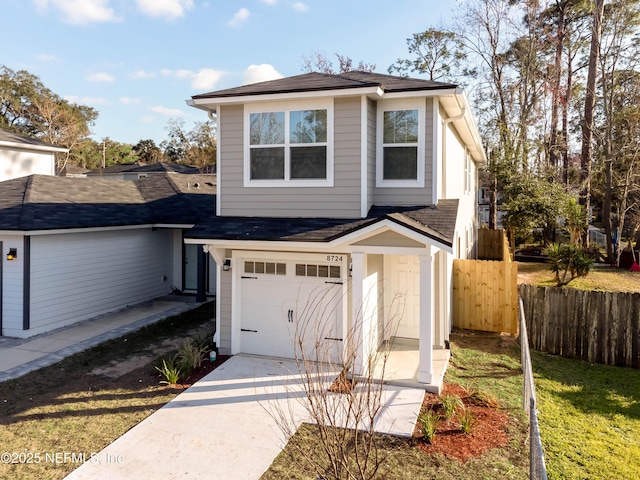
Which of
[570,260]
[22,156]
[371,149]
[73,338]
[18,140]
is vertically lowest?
[73,338]

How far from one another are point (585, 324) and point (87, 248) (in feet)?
41.0

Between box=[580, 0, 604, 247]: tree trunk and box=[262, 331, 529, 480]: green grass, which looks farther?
box=[580, 0, 604, 247]: tree trunk

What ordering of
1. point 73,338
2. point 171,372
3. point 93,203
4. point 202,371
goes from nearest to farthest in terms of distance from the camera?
point 171,372 → point 202,371 → point 73,338 → point 93,203

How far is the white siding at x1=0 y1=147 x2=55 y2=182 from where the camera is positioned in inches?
734

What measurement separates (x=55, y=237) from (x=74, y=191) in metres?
3.60

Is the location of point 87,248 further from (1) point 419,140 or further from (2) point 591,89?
(2) point 591,89

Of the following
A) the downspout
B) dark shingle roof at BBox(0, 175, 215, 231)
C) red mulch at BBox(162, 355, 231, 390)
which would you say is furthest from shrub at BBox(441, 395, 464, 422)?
dark shingle roof at BBox(0, 175, 215, 231)

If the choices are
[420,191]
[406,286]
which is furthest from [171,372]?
[420,191]

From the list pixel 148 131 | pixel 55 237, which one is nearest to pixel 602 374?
pixel 55 237

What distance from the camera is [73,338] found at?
10.5m

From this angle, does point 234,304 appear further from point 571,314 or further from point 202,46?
point 202,46

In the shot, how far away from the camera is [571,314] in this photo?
31.8 feet

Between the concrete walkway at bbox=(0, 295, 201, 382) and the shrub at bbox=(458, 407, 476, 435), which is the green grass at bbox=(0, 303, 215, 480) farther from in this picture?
the shrub at bbox=(458, 407, 476, 435)

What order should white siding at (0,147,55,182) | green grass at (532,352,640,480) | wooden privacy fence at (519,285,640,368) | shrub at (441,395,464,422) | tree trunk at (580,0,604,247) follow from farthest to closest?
tree trunk at (580,0,604,247), white siding at (0,147,55,182), wooden privacy fence at (519,285,640,368), shrub at (441,395,464,422), green grass at (532,352,640,480)
